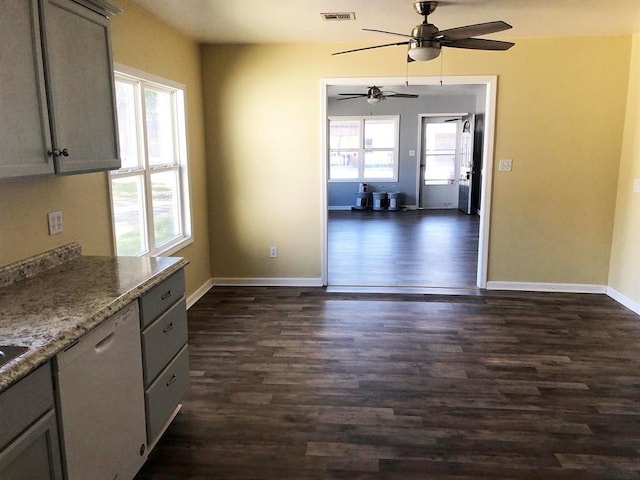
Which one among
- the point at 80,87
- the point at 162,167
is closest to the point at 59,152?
the point at 80,87

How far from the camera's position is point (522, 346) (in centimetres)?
366

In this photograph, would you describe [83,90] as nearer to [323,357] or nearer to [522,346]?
[323,357]

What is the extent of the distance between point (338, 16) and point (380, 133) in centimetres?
763

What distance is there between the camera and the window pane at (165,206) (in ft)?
13.4

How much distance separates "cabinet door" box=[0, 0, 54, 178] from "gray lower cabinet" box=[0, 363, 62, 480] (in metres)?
0.80

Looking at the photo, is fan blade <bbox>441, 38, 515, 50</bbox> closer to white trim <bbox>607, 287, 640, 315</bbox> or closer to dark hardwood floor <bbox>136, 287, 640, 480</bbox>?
dark hardwood floor <bbox>136, 287, 640, 480</bbox>

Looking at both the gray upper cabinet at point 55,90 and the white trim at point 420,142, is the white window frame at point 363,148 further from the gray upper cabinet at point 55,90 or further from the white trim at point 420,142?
the gray upper cabinet at point 55,90

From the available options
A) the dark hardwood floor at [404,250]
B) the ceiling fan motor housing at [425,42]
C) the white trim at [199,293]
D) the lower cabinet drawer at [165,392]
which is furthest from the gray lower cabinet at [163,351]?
the dark hardwood floor at [404,250]

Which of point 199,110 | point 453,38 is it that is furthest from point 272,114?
point 453,38

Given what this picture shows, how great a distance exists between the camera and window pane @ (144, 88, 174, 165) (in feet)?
13.2

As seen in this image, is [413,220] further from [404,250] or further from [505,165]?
[505,165]

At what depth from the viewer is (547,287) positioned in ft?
16.6

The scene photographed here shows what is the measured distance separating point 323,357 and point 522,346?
4.91 ft

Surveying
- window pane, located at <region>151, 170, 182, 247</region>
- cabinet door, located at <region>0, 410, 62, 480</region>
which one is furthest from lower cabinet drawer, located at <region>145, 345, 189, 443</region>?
window pane, located at <region>151, 170, 182, 247</region>
